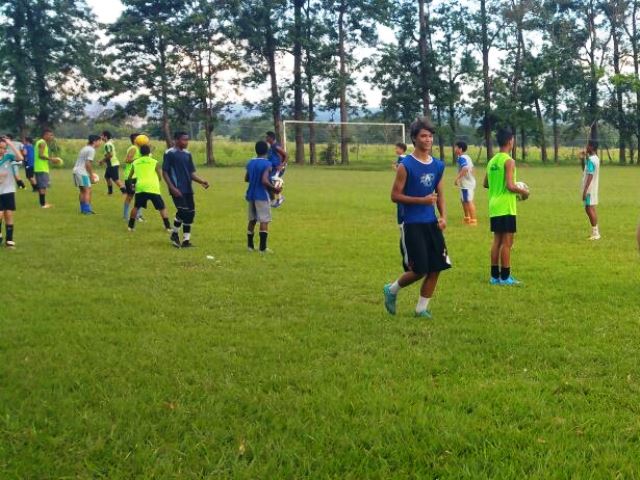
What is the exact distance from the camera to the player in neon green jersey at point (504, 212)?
7730mm

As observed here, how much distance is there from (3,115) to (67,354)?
1904 inches

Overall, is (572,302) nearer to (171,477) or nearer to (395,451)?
(395,451)

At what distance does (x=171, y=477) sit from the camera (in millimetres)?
3293

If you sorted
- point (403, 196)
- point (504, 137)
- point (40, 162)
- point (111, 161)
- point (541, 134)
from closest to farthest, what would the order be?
point (403, 196) → point (504, 137) → point (40, 162) → point (111, 161) → point (541, 134)

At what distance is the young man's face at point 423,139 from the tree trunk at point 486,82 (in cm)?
4848

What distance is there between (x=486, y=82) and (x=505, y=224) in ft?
162

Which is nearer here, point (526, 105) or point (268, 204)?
point (268, 204)

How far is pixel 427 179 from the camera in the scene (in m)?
6.12

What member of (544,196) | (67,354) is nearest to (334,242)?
(67,354)

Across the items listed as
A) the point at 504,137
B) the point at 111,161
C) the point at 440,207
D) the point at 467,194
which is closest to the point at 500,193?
the point at 504,137

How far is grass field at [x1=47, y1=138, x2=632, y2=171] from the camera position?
4362 cm

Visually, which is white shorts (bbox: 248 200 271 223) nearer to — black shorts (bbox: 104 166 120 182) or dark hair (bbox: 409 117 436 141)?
dark hair (bbox: 409 117 436 141)

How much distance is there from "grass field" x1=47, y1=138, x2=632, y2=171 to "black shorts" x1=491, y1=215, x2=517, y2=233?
34.2 metres

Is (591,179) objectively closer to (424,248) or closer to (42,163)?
(424,248)
